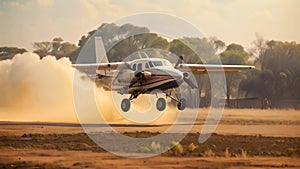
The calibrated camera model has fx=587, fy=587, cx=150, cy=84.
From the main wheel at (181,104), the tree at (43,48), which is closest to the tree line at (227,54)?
the tree at (43,48)

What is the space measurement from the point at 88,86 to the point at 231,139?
890cm

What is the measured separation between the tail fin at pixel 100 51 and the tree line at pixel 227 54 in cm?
30

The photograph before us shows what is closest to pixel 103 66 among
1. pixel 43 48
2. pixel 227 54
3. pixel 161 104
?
pixel 161 104

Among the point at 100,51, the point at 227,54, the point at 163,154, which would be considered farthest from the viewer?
the point at 227,54

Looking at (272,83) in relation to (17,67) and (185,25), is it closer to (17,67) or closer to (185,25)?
(185,25)

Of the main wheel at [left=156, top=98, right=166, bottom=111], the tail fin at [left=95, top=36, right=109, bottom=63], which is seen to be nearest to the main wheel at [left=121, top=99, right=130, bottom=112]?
the main wheel at [left=156, top=98, right=166, bottom=111]

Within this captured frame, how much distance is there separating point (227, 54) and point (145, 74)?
6737 millimetres

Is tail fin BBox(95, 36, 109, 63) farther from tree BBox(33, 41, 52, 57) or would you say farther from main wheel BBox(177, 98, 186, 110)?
main wheel BBox(177, 98, 186, 110)

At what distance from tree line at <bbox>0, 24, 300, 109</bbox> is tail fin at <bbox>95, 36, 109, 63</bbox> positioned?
0.30 metres

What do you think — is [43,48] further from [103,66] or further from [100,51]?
[103,66]

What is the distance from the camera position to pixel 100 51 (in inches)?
1153

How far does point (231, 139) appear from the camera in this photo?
2309 centimetres

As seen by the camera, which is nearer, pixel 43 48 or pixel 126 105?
pixel 126 105

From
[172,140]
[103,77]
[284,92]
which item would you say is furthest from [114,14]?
[284,92]
